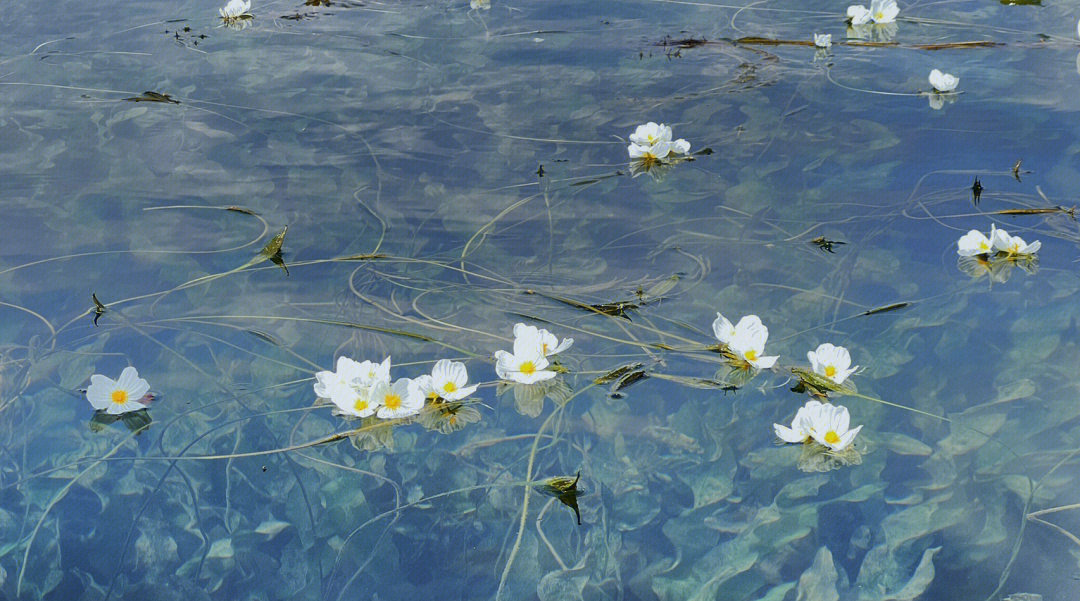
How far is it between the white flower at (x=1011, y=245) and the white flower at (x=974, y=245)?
1 cm

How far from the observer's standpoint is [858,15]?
89.7 inches

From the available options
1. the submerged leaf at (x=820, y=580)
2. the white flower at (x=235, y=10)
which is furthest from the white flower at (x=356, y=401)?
the white flower at (x=235, y=10)

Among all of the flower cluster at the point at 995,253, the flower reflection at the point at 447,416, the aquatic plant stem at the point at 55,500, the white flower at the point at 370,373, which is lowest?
the aquatic plant stem at the point at 55,500

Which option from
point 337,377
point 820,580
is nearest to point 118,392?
point 337,377

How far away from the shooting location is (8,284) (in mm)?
1548

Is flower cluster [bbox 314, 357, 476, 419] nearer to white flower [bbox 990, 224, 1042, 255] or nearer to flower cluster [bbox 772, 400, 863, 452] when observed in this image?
flower cluster [bbox 772, 400, 863, 452]

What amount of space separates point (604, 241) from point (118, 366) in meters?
0.78

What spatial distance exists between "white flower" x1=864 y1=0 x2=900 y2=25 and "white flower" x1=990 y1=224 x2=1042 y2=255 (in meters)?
0.95

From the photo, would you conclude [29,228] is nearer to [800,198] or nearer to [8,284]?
[8,284]

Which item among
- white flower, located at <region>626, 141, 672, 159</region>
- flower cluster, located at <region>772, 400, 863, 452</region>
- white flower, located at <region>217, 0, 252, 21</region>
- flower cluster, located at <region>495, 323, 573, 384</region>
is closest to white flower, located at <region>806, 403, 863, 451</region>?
flower cluster, located at <region>772, 400, 863, 452</region>

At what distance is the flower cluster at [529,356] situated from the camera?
1326 mm

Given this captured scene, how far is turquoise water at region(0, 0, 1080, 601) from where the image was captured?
3.76 feet

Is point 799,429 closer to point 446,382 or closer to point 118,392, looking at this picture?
point 446,382

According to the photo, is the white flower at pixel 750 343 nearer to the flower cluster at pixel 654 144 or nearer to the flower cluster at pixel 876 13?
the flower cluster at pixel 654 144
